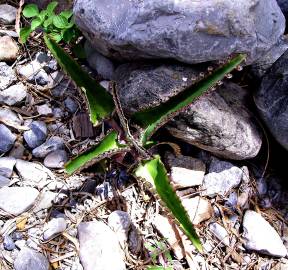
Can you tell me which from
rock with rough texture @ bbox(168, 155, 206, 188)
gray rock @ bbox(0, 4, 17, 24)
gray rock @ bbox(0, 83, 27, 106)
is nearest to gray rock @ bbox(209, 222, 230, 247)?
rock with rough texture @ bbox(168, 155, 206, 188)

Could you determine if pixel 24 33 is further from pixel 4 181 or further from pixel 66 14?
pixel 4 181

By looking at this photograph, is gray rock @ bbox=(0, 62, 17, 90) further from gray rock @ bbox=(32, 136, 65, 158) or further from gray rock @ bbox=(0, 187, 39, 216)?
gray rock @ bbox=(0, 187, 39, 216)

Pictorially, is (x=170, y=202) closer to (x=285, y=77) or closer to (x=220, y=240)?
(x=220, y=240)

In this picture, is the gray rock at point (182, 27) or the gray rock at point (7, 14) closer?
the gray rock at point (182, 27)

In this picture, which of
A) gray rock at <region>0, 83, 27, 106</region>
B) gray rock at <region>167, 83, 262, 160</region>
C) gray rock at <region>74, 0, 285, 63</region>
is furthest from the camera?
gray rock at <region>0, 83, 27, 106</region>

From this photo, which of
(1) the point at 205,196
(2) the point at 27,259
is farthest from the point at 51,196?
(1) the point at 205,196

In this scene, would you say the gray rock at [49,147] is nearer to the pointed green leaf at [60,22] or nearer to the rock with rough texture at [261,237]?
the pointed green leaf at [60,22]

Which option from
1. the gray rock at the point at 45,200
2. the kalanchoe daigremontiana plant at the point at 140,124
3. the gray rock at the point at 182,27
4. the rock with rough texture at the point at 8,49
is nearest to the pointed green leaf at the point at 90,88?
the kalanchoe daigremontiana plant at the point at 140,124
